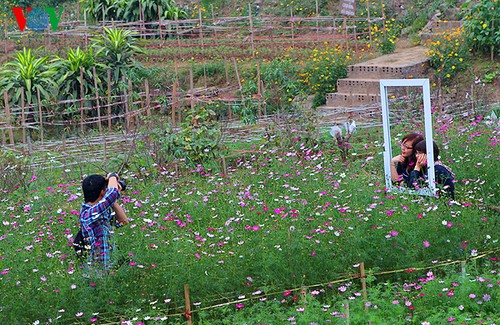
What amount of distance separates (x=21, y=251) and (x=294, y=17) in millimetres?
12354

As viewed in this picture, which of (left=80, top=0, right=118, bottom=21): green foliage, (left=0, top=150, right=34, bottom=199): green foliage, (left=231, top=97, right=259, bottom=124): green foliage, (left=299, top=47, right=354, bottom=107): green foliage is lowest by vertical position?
(left=0, top=150, right=34, bottom=199): green foliage

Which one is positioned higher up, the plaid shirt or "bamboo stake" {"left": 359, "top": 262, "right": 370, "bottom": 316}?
the plaid shirt

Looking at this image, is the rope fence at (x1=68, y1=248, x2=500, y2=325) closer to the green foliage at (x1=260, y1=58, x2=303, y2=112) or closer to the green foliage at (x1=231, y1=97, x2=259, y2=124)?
the green foliage at (x1=231, y1=97, x2=259, y2=124)

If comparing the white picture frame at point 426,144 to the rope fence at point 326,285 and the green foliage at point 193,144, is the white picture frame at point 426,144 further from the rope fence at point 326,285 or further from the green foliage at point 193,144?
the green foliage at point 193,144

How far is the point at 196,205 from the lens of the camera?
639cm

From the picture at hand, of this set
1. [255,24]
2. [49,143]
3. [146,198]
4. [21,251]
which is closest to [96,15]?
[255,24]

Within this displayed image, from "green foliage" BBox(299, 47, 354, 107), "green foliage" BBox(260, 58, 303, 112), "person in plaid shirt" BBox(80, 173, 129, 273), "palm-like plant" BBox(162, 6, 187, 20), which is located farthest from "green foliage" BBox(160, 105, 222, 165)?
"palm-like plant" BBox(162, 6, 187, 20)

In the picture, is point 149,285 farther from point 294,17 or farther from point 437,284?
point 294,17

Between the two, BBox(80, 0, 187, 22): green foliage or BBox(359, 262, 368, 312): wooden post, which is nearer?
BBox(359, 262, 368, 312): wooden post

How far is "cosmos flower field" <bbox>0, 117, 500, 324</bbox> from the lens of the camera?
4648mm

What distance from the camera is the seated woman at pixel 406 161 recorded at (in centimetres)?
630

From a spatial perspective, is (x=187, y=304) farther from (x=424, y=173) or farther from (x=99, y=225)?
(x=424, y=173)

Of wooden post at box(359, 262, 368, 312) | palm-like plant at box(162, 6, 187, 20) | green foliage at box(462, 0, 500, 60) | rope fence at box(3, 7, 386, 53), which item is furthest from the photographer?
palm-like plant at box(162, 6, 187, 20)

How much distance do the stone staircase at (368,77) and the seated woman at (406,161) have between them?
5825 mm
